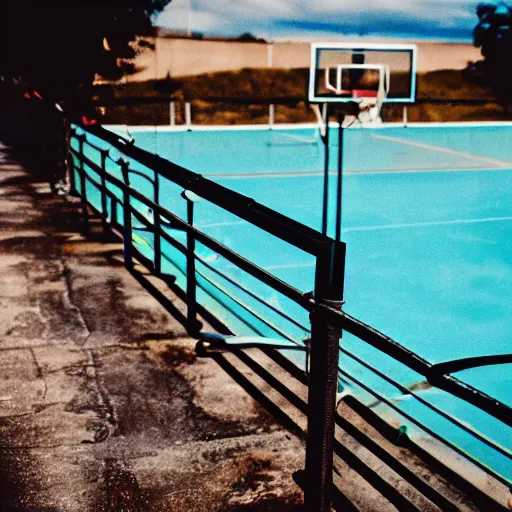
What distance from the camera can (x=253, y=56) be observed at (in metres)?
25.1

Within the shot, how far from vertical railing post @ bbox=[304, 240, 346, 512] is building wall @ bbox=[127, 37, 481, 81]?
73.4 ft

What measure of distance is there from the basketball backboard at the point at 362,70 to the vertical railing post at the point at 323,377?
739 inches

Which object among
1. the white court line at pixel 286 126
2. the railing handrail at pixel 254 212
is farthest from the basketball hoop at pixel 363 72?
the railing handrail at pixel 254 212

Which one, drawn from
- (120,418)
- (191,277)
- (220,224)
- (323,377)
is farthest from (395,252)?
(323,377)

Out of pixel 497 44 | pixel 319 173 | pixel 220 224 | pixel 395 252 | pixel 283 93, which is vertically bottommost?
pixel 395 252

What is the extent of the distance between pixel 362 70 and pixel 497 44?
5042mm

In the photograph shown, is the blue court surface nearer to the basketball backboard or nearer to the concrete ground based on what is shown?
the concrete ground

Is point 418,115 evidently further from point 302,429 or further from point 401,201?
point 302,429

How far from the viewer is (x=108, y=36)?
8102mm

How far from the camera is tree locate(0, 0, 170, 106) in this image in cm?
773

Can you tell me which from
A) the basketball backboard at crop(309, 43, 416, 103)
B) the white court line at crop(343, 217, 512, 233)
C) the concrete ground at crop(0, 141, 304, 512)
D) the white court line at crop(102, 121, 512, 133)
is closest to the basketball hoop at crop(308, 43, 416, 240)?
the basketball backboard at crop(309, 43, 416, 103)

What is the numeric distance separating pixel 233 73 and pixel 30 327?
22617 mm

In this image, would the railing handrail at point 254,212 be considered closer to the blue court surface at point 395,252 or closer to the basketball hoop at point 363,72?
the blue court surface at point 395,252

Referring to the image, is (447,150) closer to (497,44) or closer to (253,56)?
(497,44)
